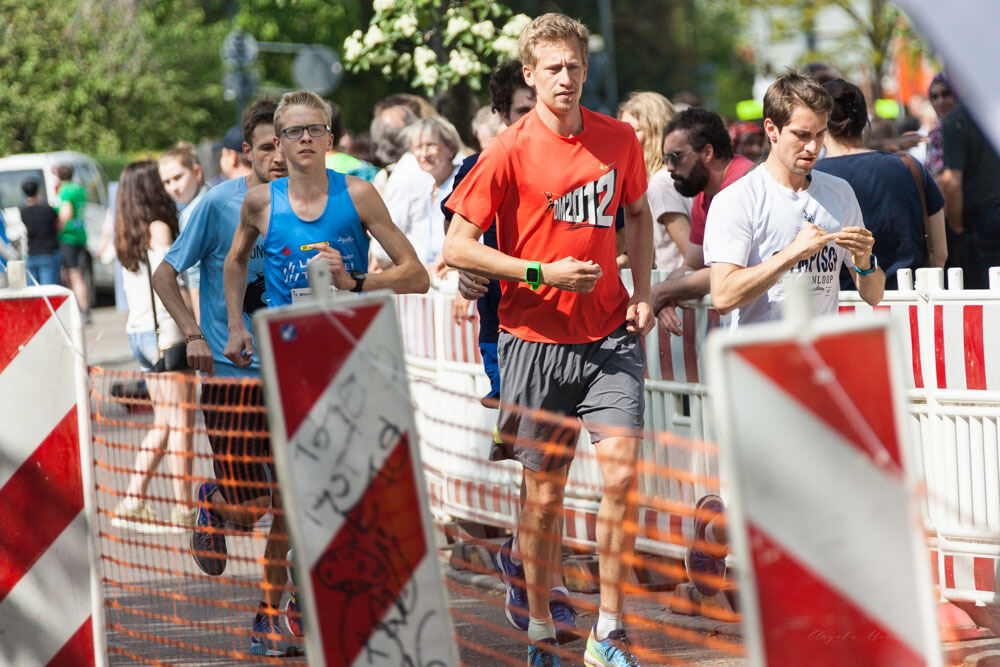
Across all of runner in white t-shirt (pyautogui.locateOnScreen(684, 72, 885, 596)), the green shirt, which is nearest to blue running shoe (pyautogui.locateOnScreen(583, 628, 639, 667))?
runner in white t-shirt (pyautogui.locateOnScreen(684, 72, 885, 596))

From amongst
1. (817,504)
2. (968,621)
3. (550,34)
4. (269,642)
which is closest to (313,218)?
(550,34)

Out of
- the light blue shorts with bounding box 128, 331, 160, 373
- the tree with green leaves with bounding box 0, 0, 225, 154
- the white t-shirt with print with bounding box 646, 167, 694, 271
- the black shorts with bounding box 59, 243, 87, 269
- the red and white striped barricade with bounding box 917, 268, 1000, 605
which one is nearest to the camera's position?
the red and white striped barricade with bounding box 917, 268, 1000, 605

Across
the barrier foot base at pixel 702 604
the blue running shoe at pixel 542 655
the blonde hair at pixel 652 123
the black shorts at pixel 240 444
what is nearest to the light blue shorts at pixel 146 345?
the black shorts at pixel 240 444

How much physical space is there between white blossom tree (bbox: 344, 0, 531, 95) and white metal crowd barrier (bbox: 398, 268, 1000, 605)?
8.29ft

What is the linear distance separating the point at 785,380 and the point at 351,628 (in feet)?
A: 4.46

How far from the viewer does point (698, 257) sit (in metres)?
6.41

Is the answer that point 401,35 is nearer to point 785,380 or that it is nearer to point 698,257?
point 698,257

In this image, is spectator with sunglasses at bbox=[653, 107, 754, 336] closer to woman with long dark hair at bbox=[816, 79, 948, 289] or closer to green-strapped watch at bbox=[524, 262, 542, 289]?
woman with long dark hair at bbox=[816, 79, 948, 289]

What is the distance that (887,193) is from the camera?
20.5 ft

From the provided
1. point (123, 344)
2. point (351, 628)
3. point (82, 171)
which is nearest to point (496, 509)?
point (351, 628)

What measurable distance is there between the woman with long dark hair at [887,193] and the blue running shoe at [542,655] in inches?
79.0

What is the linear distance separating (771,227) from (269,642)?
240cm

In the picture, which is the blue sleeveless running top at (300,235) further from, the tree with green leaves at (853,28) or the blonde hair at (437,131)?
the tree with green leaves at (853,28)

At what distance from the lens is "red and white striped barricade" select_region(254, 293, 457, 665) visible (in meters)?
3.32
